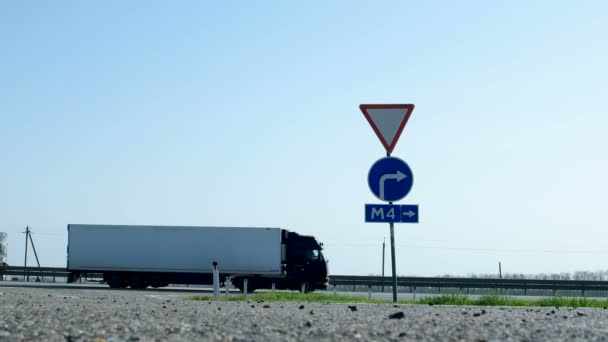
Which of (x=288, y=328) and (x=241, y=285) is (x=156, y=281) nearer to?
(x=241, y=285)

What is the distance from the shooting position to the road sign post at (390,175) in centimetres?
1361

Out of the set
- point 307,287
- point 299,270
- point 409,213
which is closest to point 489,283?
point 307,287

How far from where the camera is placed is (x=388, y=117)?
44.7 feet

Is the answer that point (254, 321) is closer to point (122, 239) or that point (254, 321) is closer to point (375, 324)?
point (375, 324)

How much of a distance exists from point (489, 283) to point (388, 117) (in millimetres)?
32921

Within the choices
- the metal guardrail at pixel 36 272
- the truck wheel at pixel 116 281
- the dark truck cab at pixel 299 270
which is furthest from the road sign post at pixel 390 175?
the metal guardrail at pixel 36 272

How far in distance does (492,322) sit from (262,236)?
31.7 meters

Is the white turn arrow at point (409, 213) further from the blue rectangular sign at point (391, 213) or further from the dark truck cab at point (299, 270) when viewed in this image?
the dark truck cab at point (299, 270)

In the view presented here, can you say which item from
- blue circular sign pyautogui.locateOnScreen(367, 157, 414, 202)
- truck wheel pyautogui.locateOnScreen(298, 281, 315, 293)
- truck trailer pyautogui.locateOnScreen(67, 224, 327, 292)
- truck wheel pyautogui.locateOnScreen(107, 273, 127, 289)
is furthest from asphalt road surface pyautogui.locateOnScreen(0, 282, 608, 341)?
truck wheel pyautogui.locateOnScreen(107, 273, 127, 289)

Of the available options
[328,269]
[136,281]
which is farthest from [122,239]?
[328,269]

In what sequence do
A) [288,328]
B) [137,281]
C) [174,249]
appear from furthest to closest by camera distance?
[137,281] → [174,249] → [288,328]

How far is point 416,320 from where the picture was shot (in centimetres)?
833

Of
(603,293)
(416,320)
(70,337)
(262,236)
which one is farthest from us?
(603,293)

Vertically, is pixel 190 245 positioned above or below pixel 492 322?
above
